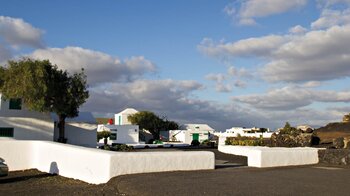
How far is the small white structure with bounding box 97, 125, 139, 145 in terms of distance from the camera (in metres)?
49.9

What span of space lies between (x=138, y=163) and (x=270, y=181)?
4.56 meters

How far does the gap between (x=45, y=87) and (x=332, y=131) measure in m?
20.5

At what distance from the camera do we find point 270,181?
13.7m

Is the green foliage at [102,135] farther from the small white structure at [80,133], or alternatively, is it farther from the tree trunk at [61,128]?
the tree trunk at [61,128]

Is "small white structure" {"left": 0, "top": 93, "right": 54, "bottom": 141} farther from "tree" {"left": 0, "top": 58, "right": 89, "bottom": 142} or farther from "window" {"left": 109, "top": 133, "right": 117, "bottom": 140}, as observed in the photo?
"window" {"left": 109, "top": 133, "right": 117, "bottom": 140}

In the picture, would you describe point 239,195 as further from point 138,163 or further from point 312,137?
point 312,137

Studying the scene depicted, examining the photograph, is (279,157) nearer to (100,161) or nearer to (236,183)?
(236,183)

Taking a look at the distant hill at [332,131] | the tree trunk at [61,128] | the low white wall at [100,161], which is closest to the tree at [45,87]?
the tree trunk at [61,128]

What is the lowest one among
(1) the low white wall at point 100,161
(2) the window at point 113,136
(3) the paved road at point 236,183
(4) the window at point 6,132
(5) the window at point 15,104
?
(3) the paved road at point 236,183

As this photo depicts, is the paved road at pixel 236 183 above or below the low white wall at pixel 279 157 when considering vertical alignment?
below

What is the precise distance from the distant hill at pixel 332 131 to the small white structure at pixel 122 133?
24951 millimetres

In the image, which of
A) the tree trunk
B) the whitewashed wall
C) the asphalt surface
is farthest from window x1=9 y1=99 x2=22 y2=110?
the asphalt surface

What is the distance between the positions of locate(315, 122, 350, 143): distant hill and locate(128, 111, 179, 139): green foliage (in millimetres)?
35959

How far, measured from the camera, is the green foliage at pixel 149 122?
64.3 meters
